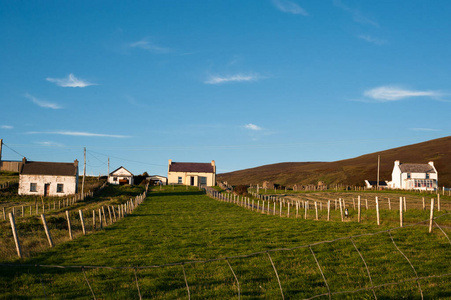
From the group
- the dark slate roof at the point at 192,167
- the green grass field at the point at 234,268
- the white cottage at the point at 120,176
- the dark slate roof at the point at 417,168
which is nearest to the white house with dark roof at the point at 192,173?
the dark slate roof at the point at 192,167

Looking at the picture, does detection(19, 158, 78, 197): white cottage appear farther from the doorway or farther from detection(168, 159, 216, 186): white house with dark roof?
detection(168, 159, 216, 186): white house with dark roof

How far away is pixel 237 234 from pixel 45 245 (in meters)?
10.1

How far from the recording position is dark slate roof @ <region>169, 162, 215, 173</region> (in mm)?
111275

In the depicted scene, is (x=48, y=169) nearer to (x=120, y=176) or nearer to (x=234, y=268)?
(x=120, y=176)

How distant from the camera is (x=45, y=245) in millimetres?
20141

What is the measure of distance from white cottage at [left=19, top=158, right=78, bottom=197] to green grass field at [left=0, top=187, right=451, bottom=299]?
181ft

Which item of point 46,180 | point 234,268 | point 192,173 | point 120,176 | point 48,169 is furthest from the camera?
point 192,173

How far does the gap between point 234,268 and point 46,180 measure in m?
67.1

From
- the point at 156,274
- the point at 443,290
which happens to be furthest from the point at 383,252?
the point at 156,274

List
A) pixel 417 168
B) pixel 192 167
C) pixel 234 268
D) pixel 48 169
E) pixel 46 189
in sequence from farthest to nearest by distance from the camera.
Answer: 1. pixel 192 167
2. pixel 417 168
3. pixel 48 169
4. pixel 46 189
5. pixel 234 268

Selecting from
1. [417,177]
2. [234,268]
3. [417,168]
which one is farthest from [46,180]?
[417,168]

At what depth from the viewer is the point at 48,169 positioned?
2933 inches

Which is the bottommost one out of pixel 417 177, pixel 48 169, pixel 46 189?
pixel 46 189

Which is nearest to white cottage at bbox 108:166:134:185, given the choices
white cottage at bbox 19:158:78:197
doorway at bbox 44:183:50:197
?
white cottage at bbox 19:158:78:197
